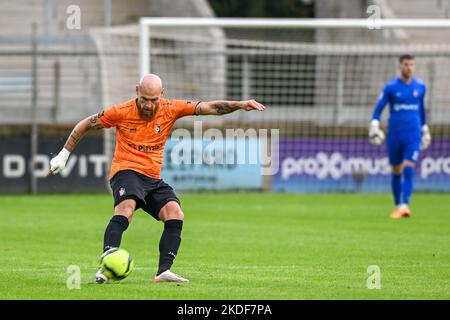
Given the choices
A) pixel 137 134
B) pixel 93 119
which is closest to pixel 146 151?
pixel 137 134

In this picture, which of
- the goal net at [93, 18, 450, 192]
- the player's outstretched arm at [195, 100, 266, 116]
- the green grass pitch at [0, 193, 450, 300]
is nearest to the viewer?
the green grass pitch at [0, 193, 450, 300]

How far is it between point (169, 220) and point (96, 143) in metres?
14.3

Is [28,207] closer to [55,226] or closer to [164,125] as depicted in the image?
[55,226]

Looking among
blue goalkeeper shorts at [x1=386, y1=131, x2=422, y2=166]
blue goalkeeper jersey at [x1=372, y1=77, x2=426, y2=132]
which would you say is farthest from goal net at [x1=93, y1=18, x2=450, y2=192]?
blue goalkeeper shorts at [x1=386, y1=131, x2=422, y2=166]

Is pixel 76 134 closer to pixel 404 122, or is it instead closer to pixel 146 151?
pixel 146 151

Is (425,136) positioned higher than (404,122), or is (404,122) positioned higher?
(404,122)

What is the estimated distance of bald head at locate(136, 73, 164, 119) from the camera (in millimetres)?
10289

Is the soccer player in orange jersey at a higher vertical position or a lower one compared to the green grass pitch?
higher

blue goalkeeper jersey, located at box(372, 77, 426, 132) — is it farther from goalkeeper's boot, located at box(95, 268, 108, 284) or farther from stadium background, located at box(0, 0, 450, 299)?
goalkeeper's boot, located at box(95, 268, 108, 284)

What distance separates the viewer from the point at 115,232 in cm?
1015

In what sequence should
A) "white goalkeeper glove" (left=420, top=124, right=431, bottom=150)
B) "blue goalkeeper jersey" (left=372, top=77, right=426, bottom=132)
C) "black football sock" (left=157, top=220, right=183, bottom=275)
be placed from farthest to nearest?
"white goalkeeper glove" (left=420, top=124, right=431, bottom=150), "blue goalkeeper jersey" (left=372, top=77, right=426, bottom=132), "black football sock" (left=157, top=220, right=183, bottom=275)

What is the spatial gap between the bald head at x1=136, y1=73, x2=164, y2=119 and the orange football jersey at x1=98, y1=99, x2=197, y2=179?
123 millimetres

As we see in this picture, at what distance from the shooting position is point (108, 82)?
25.6m

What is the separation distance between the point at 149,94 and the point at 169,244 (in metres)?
1.42
